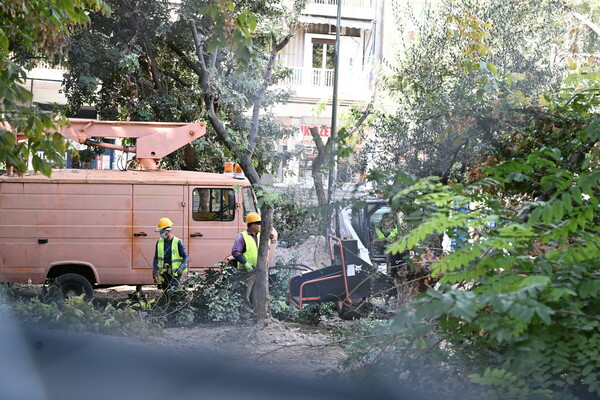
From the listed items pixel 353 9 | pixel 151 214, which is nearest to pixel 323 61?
pixel 353 9

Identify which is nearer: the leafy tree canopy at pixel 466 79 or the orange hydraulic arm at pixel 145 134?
the leafy tree canopy at pixel 466 79

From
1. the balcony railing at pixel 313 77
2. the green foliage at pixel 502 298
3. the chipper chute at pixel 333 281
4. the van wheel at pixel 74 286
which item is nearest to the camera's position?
the green foliage at pixel 502 298

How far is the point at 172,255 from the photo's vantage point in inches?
416

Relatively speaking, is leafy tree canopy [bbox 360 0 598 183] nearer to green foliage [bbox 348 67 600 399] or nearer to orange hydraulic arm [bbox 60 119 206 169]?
green foliage [bbox 348 67 600 399]

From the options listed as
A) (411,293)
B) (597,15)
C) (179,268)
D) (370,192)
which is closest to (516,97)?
(411,293)

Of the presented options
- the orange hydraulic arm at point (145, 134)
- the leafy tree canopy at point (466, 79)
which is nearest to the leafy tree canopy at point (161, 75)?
the orange hydraulic arm at point (145, 134)

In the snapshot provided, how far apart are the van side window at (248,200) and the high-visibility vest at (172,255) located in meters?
1.67

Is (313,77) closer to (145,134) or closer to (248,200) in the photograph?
(145,134)

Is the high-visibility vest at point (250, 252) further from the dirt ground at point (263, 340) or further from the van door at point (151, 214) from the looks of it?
the van door at point (151, 214)

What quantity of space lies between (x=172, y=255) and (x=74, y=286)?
71.3 inches

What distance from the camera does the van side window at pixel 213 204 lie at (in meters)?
11.7

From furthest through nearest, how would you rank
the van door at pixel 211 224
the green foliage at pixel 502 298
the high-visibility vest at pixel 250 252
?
the van door at pixel 211 224 → the high-visibility vest at pixel 250 252 → the green foliage at pixel 502 298

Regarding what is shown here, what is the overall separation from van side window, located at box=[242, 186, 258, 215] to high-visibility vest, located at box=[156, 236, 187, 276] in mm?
1668

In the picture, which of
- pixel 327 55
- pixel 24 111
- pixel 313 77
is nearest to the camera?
pixel 24 111
